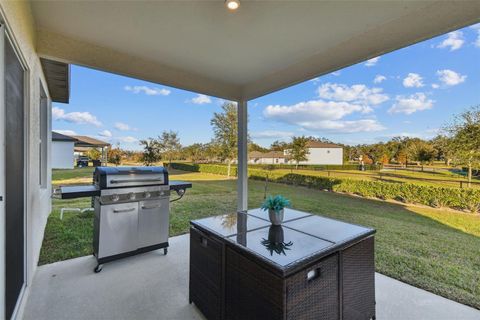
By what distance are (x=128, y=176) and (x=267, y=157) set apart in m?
2.80

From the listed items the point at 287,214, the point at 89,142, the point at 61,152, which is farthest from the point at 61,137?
the point at 287,214

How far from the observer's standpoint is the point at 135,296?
6.73 ft

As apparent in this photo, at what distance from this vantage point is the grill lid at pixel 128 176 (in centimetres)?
249

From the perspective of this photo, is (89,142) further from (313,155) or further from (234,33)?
(313,155)

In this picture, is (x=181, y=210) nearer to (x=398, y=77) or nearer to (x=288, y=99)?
(x=288, y=99)

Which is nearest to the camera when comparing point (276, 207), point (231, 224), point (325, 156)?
point (276, 207)

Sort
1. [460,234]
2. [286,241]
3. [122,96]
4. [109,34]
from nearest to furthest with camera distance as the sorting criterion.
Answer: [286,241]
[109,34]
[460,234]
[122,96]

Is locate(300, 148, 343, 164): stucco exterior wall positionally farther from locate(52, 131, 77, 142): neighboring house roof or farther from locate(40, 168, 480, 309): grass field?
locate(52, 131, 77, 142): neighboring house roof

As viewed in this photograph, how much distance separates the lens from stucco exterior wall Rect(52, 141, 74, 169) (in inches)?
195

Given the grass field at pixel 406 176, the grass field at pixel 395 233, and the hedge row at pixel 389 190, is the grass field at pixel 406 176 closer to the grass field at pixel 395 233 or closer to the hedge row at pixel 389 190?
the hedge row at pixel 389 190

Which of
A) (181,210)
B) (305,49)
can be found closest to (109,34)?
(305,49)

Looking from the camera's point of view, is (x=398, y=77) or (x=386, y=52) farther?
(x=398, y=77)

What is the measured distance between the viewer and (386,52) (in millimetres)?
2189

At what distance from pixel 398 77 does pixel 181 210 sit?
4.79 m
